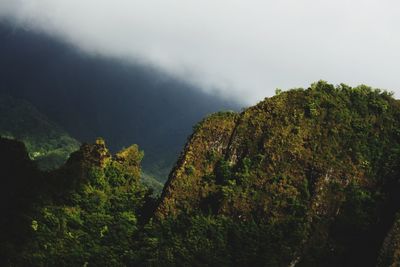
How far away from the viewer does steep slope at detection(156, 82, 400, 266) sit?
113 ft

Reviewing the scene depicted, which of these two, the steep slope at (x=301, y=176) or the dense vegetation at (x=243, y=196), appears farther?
the dense vegetation at (x=243, y=196)

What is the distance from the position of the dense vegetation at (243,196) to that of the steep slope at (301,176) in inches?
2.8

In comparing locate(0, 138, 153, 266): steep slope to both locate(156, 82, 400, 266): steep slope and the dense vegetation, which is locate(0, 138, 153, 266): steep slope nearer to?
the dense vegetation

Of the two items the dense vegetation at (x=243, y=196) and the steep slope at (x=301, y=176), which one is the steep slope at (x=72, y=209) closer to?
the dense vegetation at (x=243, y=196)

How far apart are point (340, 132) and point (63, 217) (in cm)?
1957

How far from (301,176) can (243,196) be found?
420 cm

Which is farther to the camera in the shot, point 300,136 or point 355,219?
point 300,136

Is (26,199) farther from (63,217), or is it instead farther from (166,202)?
(166,202)

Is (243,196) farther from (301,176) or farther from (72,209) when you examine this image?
(72,209)

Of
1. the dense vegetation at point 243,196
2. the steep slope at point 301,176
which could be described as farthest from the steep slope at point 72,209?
the steep slope at point 301,176

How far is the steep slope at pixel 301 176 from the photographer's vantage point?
113ft

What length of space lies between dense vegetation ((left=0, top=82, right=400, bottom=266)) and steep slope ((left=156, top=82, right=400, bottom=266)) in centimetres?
7

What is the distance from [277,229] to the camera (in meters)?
34.5

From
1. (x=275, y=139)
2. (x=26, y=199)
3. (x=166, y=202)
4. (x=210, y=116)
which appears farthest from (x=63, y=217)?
(x=275, y=139)
